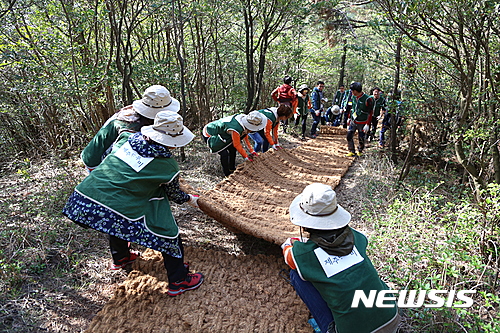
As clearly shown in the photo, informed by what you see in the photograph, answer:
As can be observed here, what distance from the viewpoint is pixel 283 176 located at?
425 cm

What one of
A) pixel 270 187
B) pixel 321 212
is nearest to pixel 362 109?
pixel 270 187

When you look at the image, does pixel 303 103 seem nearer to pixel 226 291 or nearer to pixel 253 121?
pixel 253 121

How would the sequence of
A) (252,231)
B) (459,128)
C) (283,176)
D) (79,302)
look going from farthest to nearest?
(283,176) → (459,128) → (252,231) → (79,302)

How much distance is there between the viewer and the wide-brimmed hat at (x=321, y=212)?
5.15ft

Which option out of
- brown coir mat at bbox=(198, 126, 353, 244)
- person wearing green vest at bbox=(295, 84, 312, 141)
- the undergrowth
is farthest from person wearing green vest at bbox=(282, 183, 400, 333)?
person wearing green vest at bbox=(295, 84, 312, 141)

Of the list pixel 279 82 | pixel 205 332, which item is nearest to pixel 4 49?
pixel 205 332

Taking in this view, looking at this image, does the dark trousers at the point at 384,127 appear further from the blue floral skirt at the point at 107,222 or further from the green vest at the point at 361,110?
the blue floral skirt at the point at 107,222

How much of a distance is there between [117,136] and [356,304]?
2309mm

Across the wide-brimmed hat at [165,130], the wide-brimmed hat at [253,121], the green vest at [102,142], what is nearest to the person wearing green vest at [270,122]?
the wide-brimmed hat at [253,121]

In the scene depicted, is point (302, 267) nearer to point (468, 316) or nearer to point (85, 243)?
point (468, 316)

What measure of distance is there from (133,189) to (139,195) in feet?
0.22

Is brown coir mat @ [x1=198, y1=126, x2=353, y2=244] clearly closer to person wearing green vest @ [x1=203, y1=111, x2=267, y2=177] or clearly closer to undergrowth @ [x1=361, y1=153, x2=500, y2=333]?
person wearing green vest @ [x1=203, y1=111, x2=267, y2=177]

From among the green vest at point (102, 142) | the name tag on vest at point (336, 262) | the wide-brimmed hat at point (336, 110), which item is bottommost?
the wide-brimmed hat at point (336, 110)

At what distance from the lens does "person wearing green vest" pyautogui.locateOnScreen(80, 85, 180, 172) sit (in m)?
2.57
